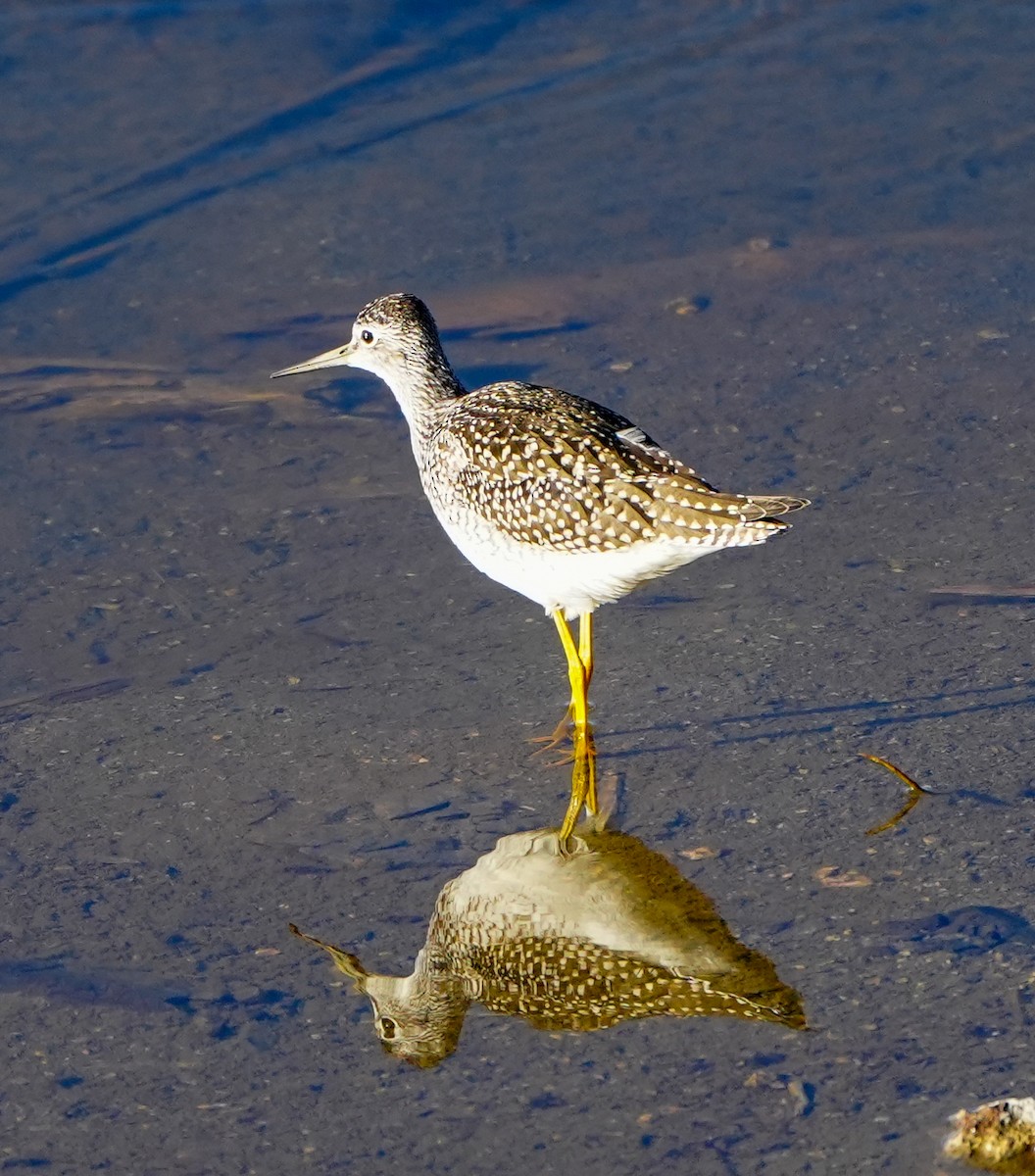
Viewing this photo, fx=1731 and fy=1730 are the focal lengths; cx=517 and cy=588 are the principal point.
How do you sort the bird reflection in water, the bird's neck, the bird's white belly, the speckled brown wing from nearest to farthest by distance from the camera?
1. the bird reflection in water
2. the speckled brown wing
3. the bird's white belly
4. the bird's neck

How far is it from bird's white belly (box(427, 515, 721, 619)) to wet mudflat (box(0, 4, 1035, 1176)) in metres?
0.45

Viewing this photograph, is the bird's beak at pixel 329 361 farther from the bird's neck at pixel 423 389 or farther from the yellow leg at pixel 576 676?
the yellow leg at pixel 576 676

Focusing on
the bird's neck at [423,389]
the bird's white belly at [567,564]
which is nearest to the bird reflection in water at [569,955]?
the bird's white belly at [567,564]

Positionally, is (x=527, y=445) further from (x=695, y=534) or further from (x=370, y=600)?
(x=370, y=600)

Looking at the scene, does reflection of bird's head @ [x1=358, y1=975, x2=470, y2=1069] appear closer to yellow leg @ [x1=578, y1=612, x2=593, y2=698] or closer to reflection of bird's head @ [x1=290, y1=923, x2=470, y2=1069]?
reflection of bird's head @ [x1=290, y1=923, x2=470, y2=1069]

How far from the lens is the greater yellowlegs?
562 cm

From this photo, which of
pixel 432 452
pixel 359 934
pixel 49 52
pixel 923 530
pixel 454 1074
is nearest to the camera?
pixel 454 1074

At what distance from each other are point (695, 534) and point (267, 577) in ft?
7.40

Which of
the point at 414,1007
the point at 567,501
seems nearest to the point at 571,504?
the point at 567,501

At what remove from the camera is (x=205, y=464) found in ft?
26.4

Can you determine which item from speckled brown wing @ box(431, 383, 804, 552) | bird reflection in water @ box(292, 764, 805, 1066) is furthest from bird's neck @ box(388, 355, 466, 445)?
bird reflection in water @ box(292, 764, 805, 1066)

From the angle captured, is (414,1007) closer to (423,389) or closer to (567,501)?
(567,501)

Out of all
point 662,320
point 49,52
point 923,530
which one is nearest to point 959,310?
point 662,320

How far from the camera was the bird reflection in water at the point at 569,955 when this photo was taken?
467 cm
